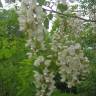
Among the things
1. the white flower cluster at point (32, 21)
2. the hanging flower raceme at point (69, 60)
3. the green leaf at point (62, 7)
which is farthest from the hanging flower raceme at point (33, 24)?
the green leaf at point (62, 7)

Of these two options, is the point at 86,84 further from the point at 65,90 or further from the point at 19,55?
the point at 19,55

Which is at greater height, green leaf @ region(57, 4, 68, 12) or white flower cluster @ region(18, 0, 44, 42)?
green leaf @ region(57, 4, 68, 12)

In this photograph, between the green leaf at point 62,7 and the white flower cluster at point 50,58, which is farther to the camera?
the green leaf at point 62,7

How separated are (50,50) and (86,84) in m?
2.65

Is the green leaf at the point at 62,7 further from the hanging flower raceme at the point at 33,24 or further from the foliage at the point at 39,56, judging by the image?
the hanging flower raceme at the point at 33,24

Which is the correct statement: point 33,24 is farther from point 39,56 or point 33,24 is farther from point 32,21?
point 39,56

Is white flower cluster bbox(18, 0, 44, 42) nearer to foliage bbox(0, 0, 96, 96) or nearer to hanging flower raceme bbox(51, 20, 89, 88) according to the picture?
foliage bbox(0, 0, 96, 96)

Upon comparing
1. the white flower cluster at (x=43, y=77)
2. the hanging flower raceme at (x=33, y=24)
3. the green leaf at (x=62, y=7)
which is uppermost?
the green leaf at (x=62, y=7)

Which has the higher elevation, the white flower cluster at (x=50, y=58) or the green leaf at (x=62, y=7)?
the green leaf at (x=62, y=7)

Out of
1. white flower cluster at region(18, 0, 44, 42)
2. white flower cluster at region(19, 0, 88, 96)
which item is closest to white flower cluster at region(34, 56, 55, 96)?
white flower cluster at region(19, 0, 88, 96)

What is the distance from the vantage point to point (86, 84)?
534 cm

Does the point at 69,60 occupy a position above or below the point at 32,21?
below

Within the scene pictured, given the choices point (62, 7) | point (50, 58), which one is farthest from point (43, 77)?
point (62, 7)

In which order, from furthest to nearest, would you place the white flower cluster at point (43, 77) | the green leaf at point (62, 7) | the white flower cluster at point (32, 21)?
1. the green leaf at point (62, 7)
2. the white flower cluster at point (43, 77)
3. the white flower cluster at point (32, 21)
